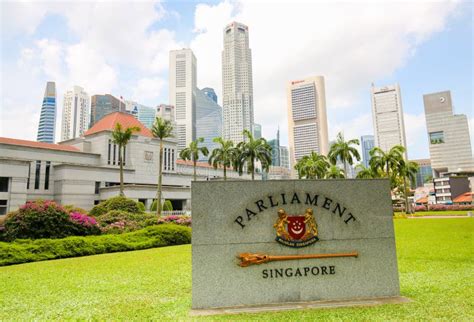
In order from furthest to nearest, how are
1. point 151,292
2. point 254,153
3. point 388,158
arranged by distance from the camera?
point 388,158 < point 254,153 < point 151,292

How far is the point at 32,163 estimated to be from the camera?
43.8 metres

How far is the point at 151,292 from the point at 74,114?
195186mm

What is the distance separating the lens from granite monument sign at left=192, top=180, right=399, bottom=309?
20.5ft

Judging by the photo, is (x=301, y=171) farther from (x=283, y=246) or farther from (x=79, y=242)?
(x=283, y=246)

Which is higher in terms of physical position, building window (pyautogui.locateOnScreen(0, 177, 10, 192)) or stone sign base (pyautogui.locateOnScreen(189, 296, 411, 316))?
building window (pyautogui.locateOnScreen(0, 177, 10, 192))

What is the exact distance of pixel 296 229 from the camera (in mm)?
6543

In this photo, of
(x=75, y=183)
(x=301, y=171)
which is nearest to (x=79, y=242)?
(x=75, y=183)

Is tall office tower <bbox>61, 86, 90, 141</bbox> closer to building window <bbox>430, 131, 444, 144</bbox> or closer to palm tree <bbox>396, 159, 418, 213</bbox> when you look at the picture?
palm tree <bbox>396, 159, 418, 213</bbox>

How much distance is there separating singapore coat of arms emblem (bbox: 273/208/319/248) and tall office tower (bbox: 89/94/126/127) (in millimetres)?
195953

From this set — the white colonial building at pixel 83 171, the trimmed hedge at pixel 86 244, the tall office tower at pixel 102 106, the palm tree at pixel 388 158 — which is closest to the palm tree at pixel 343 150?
the palm tree at pixel 388 158

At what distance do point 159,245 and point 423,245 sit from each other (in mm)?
12704

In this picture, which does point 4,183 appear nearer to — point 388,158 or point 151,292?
point 151,292

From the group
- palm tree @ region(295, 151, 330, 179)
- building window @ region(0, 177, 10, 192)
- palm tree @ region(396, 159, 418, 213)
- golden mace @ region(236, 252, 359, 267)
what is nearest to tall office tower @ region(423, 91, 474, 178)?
palm tree @ region(396, 159, 418, 213)

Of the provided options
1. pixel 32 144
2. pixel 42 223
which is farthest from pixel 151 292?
pixel 32 144
